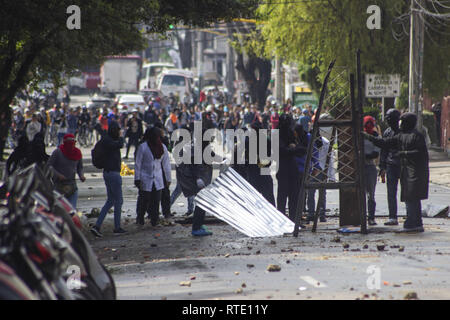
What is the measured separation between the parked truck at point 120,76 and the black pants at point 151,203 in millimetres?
57151

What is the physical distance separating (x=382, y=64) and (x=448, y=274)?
2157cm

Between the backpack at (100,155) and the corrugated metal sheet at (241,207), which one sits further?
the backpack at (100,155)

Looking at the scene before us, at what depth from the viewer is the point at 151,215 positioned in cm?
1512

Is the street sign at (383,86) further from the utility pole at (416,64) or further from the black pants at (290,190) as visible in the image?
the black pants at (290,190)

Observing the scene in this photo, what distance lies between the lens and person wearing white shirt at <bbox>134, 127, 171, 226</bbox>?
14789 millimetres

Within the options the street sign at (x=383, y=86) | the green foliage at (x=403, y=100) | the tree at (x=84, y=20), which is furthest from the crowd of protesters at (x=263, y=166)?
the green foliage at (x=403, y=100)

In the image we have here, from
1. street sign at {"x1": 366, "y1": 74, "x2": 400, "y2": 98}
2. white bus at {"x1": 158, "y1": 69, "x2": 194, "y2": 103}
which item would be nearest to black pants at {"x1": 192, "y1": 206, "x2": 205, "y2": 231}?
street sign at {"x1": 366, "y1": 74, "x2": 400, "y2": 98}

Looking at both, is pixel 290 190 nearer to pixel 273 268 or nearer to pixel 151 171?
pixel 151 171

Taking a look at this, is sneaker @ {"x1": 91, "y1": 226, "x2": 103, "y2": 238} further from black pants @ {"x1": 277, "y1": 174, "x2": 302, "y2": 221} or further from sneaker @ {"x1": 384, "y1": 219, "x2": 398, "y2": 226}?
sneaker @ {"x1": 384, "y1": 219, "x2": 398, "y2": 226}

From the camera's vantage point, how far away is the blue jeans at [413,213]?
42.7 ft

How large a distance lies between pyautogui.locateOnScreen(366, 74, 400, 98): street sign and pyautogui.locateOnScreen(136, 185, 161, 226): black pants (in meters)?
15.7

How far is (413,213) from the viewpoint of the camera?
1305 cm
